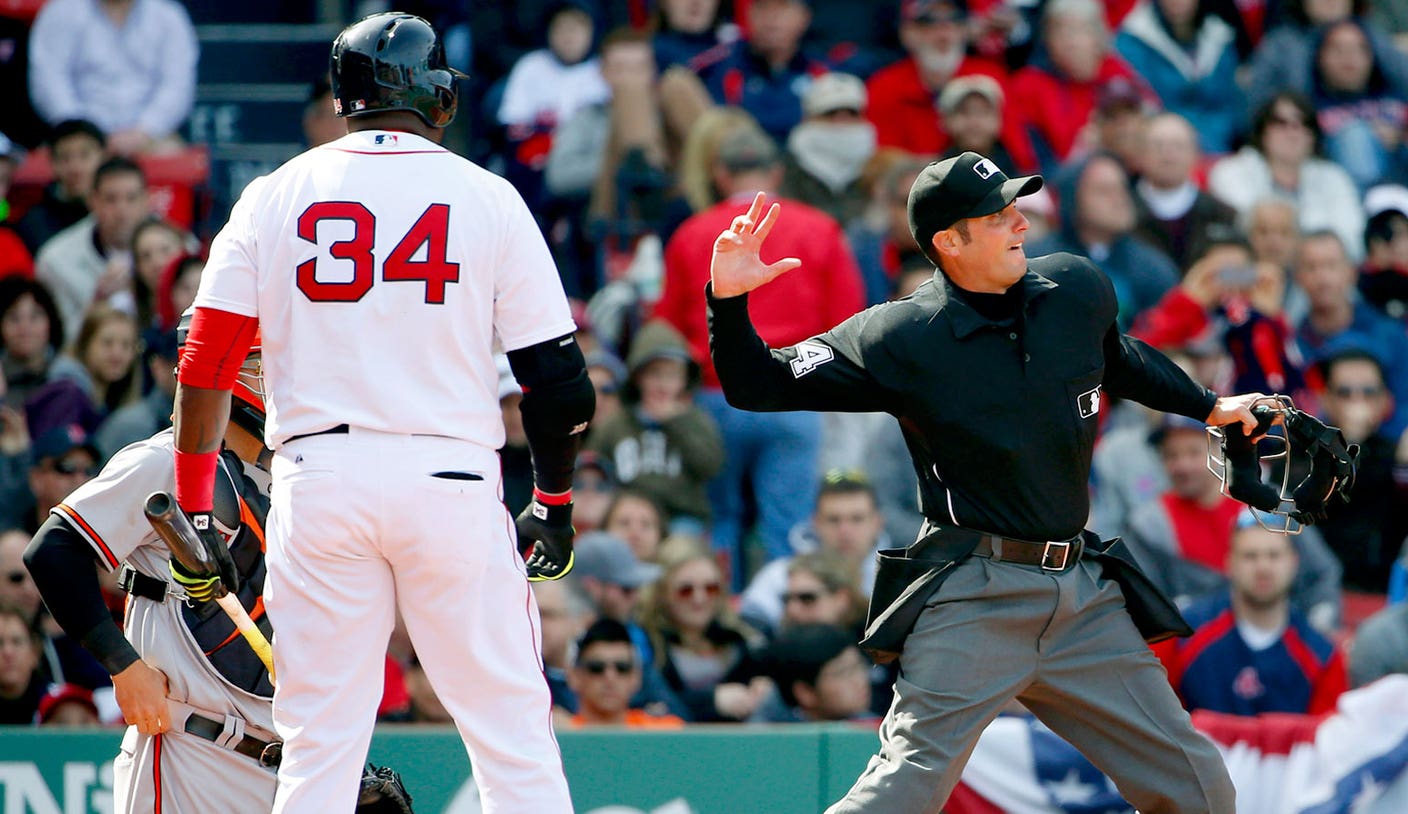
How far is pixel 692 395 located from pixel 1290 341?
2.99 m

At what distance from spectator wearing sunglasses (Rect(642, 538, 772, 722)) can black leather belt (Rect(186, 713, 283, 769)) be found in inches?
126

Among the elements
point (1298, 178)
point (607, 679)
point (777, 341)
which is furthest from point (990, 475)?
point (1298, 178)

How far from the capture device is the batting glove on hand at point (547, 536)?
4885 mm

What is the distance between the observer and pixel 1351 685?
300 inches

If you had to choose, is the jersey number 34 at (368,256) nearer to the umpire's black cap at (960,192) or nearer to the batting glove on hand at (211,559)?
the batting glove on hand at (211,559)

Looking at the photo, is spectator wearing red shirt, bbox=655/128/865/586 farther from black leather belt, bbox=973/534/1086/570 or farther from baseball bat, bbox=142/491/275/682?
baseball bat, bbox=142/491/275/682

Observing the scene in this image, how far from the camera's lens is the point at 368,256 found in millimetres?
4449

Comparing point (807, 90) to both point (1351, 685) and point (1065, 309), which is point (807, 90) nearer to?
point (1351, 685)

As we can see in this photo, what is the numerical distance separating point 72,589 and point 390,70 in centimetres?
145

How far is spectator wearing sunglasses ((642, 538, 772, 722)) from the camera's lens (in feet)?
26.8

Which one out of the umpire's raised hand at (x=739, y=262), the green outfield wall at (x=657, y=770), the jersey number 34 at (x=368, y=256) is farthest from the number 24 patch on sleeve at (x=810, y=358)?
the green outfield wall at (x=657, y=770)

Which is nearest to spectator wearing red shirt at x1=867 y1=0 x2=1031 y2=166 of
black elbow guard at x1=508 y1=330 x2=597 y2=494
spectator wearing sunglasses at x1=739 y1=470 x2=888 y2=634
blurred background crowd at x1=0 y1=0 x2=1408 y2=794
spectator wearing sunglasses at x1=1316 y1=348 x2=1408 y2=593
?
blurred background crowd at x1=0 y1=0 x2=1408 y2=794

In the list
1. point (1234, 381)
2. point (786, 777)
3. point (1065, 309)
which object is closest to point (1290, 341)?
point (1234, 381)

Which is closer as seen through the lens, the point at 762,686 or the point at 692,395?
the point at 762,686
